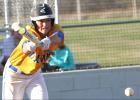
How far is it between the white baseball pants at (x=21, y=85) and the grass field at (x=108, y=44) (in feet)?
9.24

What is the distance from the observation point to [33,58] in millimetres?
6543

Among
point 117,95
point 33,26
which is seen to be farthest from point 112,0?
point 33,26

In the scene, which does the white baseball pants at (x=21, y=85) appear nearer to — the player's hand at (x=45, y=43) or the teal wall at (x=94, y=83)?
the player's hand at (x=45, y=43)

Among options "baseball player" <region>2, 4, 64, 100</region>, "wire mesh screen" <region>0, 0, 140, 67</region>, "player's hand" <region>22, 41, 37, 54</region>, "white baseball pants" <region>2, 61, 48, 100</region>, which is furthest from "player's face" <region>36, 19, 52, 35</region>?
"wire mesh screen" <region>0, 0, 140, 67</region>

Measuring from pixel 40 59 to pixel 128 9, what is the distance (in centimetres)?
351

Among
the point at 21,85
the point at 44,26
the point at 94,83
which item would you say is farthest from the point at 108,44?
the point at 44,26

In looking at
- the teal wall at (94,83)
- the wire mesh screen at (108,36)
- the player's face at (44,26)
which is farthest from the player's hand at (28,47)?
the wire mesh screen at (108,36)

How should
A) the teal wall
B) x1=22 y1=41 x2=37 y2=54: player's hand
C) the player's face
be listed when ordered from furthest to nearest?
the teal wall < the player's face < x1=22 y1=41 x2=37 y2=54: player's hand

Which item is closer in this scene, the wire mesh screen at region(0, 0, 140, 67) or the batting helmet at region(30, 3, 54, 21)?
the batting helmet at region(30, 3, 54, 21)

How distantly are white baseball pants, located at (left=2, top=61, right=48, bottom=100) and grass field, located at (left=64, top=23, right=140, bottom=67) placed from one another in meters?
2.82

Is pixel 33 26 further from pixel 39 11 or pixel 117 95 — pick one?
pixel 117 95

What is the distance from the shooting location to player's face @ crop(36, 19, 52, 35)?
20.9 feet

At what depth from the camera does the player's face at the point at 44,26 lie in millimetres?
6371

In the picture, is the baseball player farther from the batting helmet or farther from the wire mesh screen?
the wire mesh screen
